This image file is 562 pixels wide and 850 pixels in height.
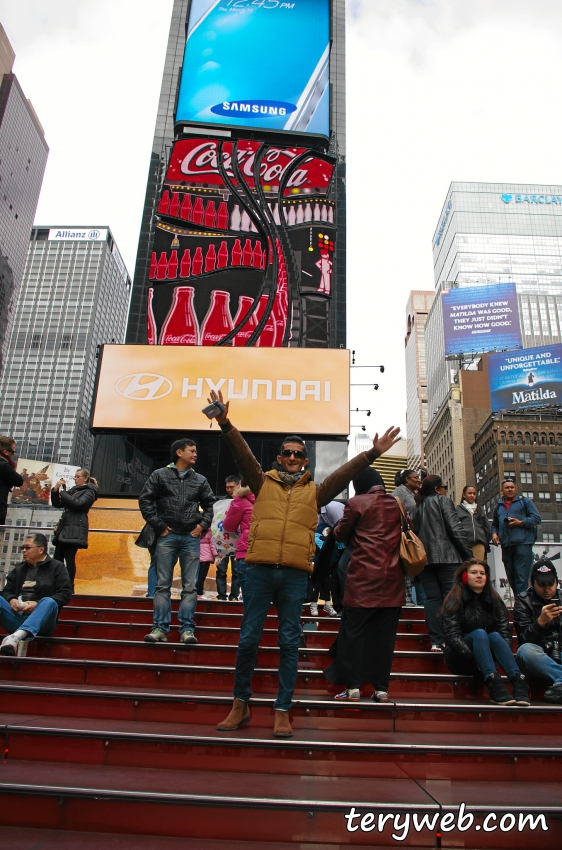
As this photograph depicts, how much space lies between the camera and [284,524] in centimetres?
401

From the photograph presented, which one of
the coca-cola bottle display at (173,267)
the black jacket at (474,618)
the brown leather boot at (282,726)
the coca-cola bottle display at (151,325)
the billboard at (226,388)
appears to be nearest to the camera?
the brown leather boot at (282,726)

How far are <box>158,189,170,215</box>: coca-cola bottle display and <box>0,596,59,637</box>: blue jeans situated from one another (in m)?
17.5

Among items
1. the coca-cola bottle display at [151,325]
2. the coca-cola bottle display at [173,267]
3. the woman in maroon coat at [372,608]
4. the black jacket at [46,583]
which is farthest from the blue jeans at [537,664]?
the coca-cola bottle display at [173,267]

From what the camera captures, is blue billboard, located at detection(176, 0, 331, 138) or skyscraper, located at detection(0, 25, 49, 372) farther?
skyscraper, located at detection(0, 25, 49, 372)

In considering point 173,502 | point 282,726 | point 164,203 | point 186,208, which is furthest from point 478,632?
point 164,203

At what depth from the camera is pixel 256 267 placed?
19672 millimetres

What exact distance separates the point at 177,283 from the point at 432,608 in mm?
15861

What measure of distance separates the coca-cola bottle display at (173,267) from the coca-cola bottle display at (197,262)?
55 centimetres

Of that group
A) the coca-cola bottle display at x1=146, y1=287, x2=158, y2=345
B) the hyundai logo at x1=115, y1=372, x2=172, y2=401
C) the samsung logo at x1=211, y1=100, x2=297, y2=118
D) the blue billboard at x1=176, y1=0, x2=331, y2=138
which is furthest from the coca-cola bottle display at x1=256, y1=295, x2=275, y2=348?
the samsung logo at x1=211, y1=100, x2=297, y2=118

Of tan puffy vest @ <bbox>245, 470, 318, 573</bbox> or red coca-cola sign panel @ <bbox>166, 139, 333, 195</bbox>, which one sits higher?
red coca-cola sign panel @ <bbox>166, 139, 333, 195</bbox>

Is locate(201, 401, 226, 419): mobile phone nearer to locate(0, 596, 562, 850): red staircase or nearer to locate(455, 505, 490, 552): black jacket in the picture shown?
locate(0, 596, 562, 850): red staircase

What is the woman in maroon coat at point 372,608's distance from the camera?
4418mm

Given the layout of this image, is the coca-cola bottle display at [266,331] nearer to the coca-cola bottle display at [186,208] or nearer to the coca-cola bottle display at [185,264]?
the coca-cola bottle display at [185,264]

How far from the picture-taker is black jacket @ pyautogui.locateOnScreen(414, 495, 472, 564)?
5.90m
